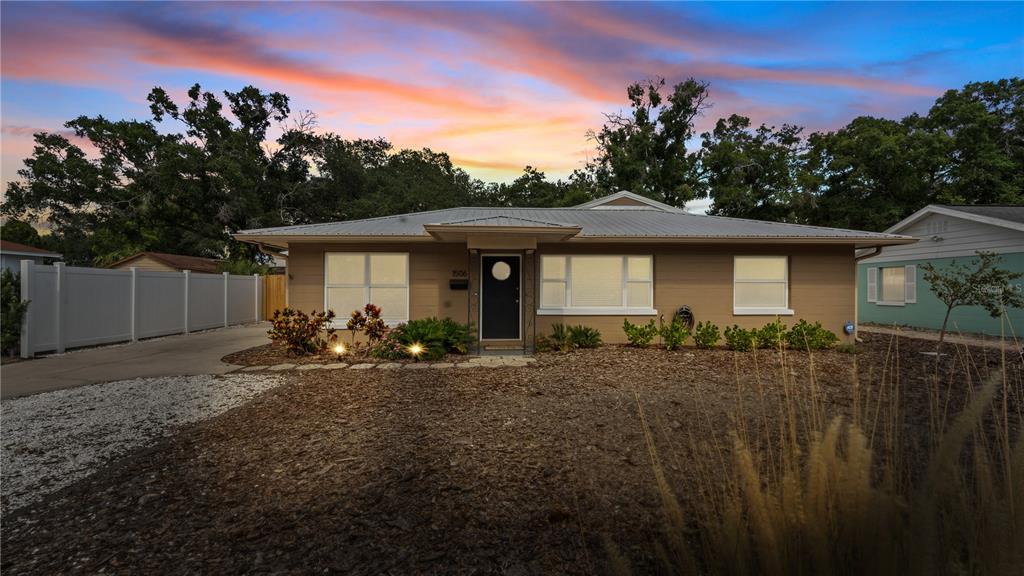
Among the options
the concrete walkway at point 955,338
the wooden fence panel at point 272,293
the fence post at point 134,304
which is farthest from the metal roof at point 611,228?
the wooden fence panel at point 272,293

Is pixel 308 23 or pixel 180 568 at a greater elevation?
pixel 308 23

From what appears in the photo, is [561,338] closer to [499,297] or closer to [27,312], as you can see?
[499,297]

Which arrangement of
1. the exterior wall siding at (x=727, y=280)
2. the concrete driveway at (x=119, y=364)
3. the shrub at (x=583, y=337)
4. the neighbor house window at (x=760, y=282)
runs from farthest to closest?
1. the neighbor house window at (x=760, y=282)
2. the exterior wall siding at (x=727, y=280)
3. the shrub at (x=583, y=337)
4. the concrete driveway at (x=119, y=364)

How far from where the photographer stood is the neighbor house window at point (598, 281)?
979 cm

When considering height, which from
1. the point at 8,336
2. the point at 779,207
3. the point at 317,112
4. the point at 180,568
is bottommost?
the point at 180,568

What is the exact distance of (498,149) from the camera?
55.9 ft

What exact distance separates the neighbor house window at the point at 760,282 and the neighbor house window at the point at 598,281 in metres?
2.03

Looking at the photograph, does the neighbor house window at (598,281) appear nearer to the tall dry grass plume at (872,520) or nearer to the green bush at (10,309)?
the tall dry grass plume at (872,520)

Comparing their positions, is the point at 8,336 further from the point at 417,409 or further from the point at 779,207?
the point at 779,207

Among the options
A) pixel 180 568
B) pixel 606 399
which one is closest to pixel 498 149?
pixel 606 399

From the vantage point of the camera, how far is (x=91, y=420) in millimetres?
4773

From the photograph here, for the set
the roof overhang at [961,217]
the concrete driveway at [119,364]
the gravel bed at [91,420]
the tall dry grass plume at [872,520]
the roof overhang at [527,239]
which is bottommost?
the gravel bed at [91,420]

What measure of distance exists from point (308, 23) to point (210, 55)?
3.00 metres

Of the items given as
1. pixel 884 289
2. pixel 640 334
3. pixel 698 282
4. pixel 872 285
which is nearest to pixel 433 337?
pixel 640 334
